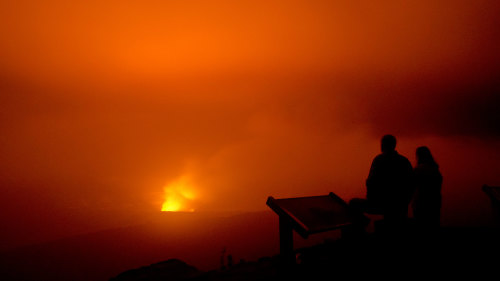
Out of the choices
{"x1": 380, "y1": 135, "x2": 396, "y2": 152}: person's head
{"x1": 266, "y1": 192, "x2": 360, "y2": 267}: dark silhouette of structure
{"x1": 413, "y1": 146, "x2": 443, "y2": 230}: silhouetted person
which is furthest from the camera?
{"x1": 413, "y1": 146, "x2": 443, "y2": 230}: silhouetted person

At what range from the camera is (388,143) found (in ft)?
16.7

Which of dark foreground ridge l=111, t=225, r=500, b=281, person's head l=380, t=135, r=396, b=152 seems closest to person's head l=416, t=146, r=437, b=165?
dark foreground ridge l=111, t=225, r=500, b=281

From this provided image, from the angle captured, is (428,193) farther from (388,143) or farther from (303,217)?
(303,217)

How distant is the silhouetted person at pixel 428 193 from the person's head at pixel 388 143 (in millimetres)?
1873

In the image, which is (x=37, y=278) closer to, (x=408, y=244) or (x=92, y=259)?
(x=92, y=259)

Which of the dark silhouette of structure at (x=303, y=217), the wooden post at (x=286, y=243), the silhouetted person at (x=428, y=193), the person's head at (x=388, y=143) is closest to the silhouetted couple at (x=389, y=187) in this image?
the person's head at (x=388, y=143)

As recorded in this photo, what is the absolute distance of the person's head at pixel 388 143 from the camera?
507 centimetres

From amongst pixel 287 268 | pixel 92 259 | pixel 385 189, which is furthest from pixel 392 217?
pixel 92 259

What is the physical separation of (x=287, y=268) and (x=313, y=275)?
0.65m

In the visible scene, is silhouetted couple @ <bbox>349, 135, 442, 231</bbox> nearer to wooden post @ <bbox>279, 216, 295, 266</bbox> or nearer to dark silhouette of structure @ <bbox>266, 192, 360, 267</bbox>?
dark silhouette of structure @ <bbox>266, 192, 360, 267</bbox>

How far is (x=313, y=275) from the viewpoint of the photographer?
4879mm

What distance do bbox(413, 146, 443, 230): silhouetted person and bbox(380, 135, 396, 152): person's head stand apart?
1873 millimetres

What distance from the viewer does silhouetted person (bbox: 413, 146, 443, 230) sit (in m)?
6.30

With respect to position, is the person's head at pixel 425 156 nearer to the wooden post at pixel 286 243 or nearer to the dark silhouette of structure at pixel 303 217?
the dark silhouette of structure at pixel 303 217
